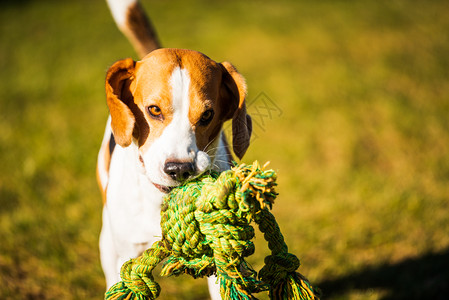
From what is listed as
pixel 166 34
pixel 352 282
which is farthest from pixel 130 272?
pixel 166 34

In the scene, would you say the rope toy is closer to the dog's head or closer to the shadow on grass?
the dog's head

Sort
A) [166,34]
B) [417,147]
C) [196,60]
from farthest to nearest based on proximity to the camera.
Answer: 1. [166,34]
2. [417,147]
3. [196,60]

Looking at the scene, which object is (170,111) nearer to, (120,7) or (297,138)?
(120,7)

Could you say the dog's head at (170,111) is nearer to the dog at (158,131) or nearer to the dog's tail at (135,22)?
the dog at (158,131)

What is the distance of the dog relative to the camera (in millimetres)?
2197

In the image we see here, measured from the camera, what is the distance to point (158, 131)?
2.28 meters

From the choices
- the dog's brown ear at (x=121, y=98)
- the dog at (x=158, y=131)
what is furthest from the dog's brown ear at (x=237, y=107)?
the dog's brown ear at (x=121, y=98)

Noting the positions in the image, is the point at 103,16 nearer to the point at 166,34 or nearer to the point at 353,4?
the point at 166,34

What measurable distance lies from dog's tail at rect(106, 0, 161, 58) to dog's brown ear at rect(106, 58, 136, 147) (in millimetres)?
1121

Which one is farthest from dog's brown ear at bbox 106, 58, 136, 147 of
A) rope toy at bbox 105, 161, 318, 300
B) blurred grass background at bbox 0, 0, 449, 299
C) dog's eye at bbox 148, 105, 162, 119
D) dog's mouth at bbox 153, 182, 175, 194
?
blurred grass background at bbox 0, 0, 449, 299

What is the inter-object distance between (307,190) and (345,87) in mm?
3150

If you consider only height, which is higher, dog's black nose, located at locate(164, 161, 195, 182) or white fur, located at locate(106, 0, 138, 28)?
white fur, located at locate(106, 0, 138, 28)

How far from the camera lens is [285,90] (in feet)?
24.4

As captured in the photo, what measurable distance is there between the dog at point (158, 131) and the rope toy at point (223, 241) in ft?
0.67
